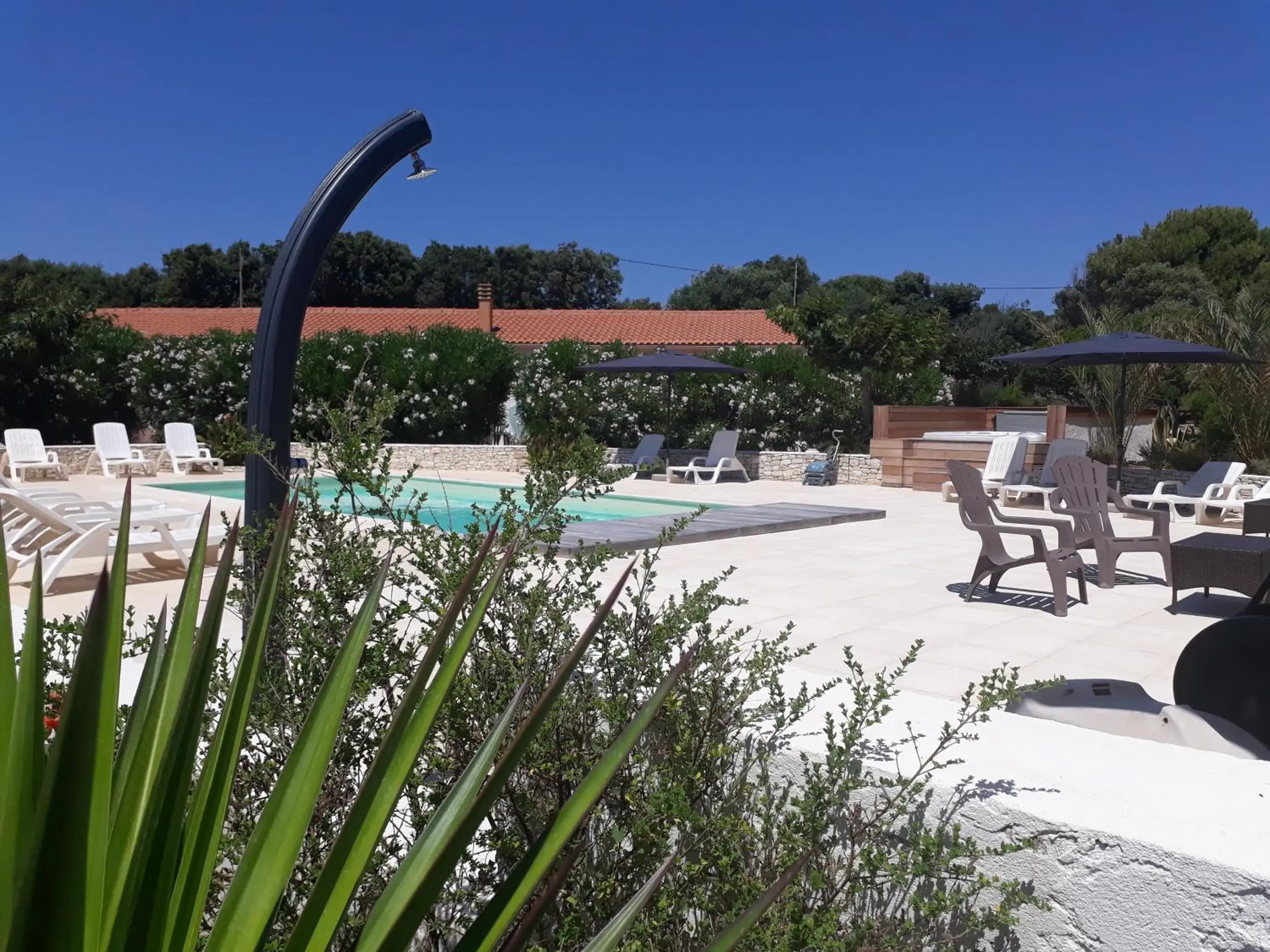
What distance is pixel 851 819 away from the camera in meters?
2.04

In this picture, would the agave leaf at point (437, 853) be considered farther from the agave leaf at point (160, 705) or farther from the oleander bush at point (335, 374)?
the oleander bush at point (335, 374)

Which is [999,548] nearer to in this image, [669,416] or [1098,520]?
[1098,520]

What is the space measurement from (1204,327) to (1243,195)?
27468 millimetres

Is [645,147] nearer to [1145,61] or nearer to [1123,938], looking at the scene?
[1145,61]

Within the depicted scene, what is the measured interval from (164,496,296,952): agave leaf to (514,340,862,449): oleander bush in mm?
18054

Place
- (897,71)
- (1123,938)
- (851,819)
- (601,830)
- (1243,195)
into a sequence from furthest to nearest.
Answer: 1. (897,71)
2. (1243,195)
3. (601,830)
4. (851,819)
5. (1123,938)

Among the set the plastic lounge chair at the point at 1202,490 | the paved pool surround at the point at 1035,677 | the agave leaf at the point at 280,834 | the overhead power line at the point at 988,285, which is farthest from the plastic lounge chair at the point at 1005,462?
the overhead power line at the point at 988,285

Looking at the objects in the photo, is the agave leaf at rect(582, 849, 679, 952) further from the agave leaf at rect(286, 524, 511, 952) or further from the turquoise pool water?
the turquoise pool water

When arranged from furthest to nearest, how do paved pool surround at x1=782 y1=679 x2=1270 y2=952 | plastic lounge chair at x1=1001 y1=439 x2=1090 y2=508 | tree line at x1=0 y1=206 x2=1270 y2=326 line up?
tree line at x1=0 y1=206 x2=1270 y2=326 → plastic lounge chair at x1=1001 y1=439 x2=1090 y2=508 → paved pool surround at x1=782 y1=679 x2=1270 y2=952

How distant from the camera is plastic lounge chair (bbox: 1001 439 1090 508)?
1383 cm

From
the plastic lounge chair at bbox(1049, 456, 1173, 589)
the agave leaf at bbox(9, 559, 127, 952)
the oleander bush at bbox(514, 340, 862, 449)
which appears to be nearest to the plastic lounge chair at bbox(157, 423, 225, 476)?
the oleander bush at bbox(514, 340, 862, 449)

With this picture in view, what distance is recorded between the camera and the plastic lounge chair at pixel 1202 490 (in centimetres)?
1230

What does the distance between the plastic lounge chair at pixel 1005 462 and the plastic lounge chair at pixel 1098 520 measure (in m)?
5.95

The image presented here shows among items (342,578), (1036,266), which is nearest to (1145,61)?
(1036,266)
